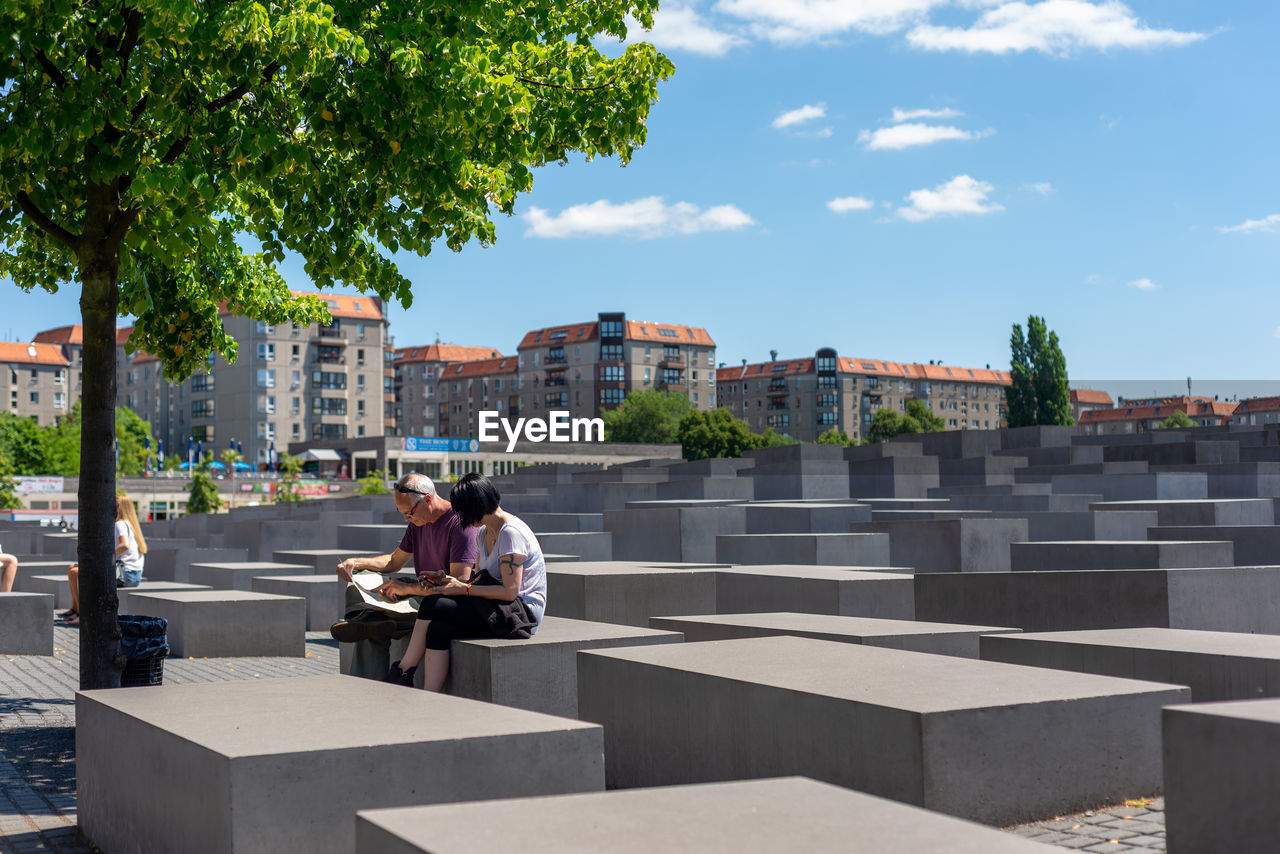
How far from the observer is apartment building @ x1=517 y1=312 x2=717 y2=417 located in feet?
490

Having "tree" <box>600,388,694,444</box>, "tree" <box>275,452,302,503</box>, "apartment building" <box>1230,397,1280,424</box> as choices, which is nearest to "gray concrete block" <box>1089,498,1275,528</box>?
"tree" <box>275,452,302,503</box>

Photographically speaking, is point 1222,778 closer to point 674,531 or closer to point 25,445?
point 674,531

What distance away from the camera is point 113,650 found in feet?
25.9

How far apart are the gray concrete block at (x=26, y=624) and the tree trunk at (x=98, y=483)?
5523mm

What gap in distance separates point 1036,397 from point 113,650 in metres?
92.0

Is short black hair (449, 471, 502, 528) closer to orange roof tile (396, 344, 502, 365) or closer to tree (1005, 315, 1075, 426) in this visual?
tree (1005, 315, 1075, 426)

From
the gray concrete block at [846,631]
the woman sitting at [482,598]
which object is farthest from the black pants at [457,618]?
the gray concrete block at [846,631]

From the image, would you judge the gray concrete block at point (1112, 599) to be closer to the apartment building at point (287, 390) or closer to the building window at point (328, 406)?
the apartment building at point (287, 390)

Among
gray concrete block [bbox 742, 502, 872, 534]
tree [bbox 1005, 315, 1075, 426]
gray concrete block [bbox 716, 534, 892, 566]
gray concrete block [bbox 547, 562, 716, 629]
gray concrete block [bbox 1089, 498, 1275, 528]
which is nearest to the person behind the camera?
gray concrete block [bbox 547, 562, 716, 629]

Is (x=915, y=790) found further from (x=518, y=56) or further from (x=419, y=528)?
(x=518, y=56)

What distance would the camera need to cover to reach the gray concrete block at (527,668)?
677 centimetres

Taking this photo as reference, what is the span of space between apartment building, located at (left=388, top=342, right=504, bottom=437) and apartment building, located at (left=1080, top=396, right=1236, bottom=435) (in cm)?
8829

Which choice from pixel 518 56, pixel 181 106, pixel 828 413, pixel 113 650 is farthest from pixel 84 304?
pixel 828 413

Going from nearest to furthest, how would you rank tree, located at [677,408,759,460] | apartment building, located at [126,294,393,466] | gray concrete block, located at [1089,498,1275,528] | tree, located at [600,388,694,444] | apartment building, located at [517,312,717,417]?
gray concrete block, located at [1089,498,1275,528] → tree, located at [677,408,759,460] → apartment building, located at [126,294,393,466] → tree, located at [600,388,694,444] → apartment building, located at [517,312,717,417]
